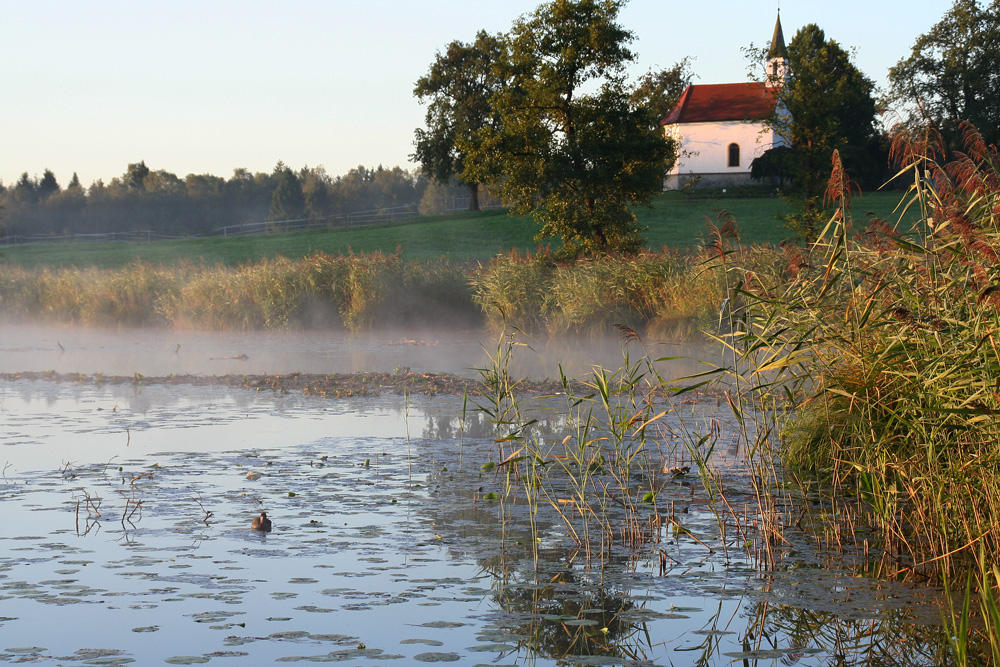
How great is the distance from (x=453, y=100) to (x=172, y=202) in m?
34.4

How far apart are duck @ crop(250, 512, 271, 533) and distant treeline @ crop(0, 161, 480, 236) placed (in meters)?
67.6

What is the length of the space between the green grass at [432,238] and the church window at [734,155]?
683cm

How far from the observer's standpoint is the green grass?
43.6 metres

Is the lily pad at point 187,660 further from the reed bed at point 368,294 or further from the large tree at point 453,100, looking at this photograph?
the large tree at point 453,100

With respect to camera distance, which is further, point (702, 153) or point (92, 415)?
point (702, 153)

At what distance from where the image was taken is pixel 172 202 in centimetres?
8219

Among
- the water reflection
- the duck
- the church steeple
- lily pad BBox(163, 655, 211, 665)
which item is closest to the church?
the church steeple

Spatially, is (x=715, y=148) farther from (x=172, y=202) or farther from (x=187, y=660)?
(x=187, y=660)

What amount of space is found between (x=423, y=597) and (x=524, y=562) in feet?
2.60

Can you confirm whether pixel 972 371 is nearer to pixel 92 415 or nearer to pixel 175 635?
pixel 175 635

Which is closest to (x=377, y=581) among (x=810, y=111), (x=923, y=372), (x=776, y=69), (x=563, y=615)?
(x=563, y=615)

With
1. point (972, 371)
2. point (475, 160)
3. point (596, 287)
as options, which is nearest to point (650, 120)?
point (475, 160)

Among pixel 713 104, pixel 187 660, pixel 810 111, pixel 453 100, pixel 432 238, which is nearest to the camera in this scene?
pixel 187 660

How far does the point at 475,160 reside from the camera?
2508 centimetres
